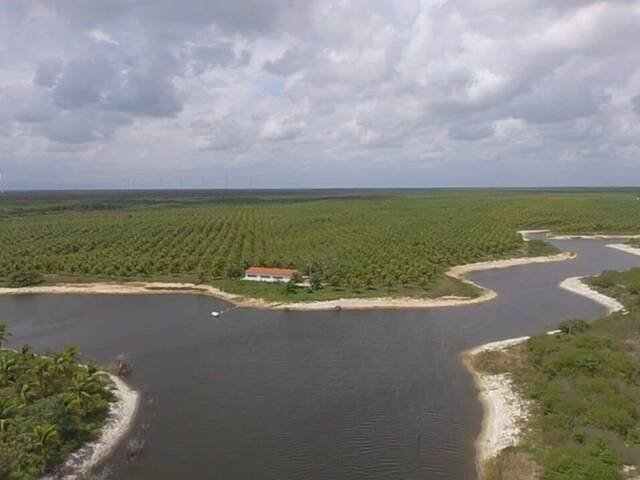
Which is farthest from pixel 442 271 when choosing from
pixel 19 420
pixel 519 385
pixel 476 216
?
pixel 476 216

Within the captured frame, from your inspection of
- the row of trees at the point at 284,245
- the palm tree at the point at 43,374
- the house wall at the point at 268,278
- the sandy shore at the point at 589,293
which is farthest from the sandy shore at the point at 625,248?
the palm tree at the point at 43,374

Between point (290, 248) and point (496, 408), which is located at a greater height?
point (290, 248)

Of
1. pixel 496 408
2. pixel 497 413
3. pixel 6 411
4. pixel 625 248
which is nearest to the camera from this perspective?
pixel 6 411

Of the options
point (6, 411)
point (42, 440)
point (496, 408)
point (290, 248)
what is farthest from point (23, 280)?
point (496, 408)

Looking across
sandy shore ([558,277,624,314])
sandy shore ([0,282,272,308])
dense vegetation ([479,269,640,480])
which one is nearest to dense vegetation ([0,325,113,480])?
dense vegetation ([479,269,640,480])

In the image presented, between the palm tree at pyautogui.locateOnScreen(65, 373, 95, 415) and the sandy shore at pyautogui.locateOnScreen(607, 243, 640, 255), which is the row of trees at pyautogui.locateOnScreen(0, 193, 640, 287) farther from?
the palm tree at pyautogui.locateOnScreen(65, 373, 95, 415)

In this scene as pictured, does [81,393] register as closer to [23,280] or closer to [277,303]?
[277,303]
